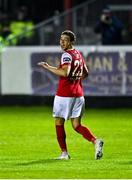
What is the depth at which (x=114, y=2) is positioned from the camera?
2845cm

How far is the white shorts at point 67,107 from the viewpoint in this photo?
14172 millimetres

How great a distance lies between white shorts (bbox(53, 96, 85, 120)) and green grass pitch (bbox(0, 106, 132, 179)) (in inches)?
26.8

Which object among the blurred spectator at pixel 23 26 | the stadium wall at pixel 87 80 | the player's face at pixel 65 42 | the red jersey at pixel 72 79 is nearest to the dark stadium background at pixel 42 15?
the stadium wall at pixel 87 80

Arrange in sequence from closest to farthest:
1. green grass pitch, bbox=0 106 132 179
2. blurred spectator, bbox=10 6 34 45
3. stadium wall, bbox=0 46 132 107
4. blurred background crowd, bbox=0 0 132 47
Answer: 1. green grass pitch, bbox=0 106 132 179
2. stadium wall, bbox=0 46 132 107
3. blurred background crowd, bbox=0 0 132 47
4. blurred spectator, bbox=10 6 34 45

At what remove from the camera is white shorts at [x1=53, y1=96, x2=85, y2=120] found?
14172mm

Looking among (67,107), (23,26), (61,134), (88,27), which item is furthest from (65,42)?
(23,26)

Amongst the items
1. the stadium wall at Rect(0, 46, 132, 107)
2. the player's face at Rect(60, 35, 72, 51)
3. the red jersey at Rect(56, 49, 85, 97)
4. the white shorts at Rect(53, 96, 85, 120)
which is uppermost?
the player's face at Rect(60, 35, 72, 51)

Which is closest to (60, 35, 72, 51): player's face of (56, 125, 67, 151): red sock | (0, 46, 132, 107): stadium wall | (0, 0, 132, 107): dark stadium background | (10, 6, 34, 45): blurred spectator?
(56, 125, 67, 151): red sock

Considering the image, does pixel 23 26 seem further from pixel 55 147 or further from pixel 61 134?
pixel 61 134

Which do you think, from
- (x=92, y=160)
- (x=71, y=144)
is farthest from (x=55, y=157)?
(x=71, y=144)

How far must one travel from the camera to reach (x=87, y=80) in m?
25.3

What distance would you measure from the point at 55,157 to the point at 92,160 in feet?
2.49

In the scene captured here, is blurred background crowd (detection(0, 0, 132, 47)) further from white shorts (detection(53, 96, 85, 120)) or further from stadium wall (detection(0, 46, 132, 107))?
white shorts (detection(53, 96, 85, 120))

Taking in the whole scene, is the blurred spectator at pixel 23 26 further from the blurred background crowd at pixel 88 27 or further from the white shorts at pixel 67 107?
the white shorts at pixel 67 107
